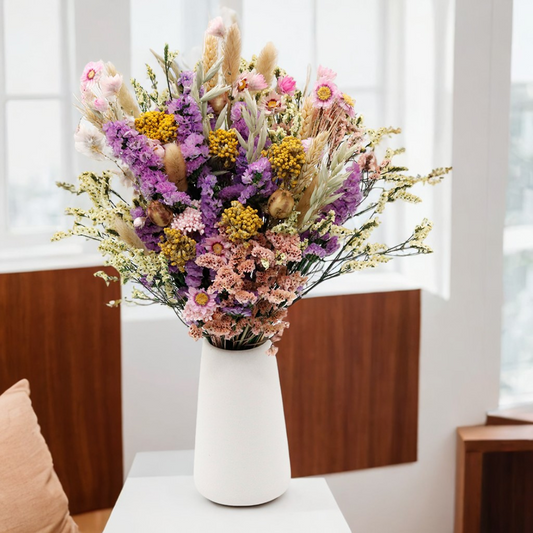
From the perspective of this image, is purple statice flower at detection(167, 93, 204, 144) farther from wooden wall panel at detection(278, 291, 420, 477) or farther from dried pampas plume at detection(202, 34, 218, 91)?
wooden wall panel at detection(278, 291, 420, 477)

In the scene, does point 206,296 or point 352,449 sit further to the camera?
point 352,449

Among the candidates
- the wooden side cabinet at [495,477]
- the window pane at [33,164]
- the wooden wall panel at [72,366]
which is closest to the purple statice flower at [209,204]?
the wooden wall panel at [72,366]

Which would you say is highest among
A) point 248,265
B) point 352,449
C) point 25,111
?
point 25,111

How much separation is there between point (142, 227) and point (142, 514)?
570 mm

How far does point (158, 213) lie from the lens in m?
1.19

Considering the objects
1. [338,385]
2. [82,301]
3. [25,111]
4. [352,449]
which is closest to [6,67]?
[25,111]

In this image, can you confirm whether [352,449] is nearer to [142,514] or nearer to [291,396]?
[291,396]

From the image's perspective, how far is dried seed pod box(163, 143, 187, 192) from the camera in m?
1.17

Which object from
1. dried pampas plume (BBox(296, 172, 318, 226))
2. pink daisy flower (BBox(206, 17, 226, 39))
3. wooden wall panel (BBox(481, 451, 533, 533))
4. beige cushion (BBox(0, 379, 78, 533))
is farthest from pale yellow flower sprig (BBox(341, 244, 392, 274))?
wooden wall panel (BBox(481, 451, 533, 533))

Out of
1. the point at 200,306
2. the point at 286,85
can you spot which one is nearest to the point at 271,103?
the point at 286,85

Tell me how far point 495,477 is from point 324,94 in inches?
67.3

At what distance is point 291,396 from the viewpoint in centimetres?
225

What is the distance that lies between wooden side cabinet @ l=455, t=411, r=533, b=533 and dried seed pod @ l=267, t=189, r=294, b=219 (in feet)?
4.78

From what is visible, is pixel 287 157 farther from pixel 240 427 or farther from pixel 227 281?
pixel 240 427
